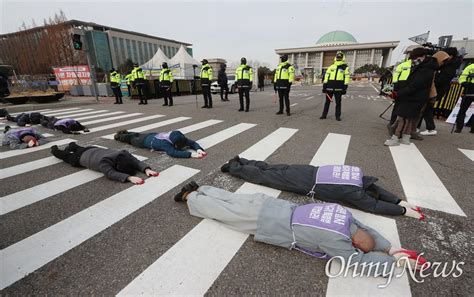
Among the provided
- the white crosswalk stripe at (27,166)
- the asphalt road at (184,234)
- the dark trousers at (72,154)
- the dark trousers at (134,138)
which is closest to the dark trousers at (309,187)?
the asphalt road at (184,234)

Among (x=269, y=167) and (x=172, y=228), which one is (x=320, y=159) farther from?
(x=172, y=228)

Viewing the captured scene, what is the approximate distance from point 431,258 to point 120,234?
2.83m

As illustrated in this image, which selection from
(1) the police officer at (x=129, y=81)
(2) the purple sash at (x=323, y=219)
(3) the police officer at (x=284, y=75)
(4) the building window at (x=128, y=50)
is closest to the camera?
(2) the purple sash at (x=323, y=219)

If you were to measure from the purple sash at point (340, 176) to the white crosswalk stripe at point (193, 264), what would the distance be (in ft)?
3.80

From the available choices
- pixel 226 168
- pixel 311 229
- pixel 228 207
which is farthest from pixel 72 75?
pixel 311 229

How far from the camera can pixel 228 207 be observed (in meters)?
2.28

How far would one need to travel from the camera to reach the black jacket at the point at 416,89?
4.31m

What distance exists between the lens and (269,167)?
3.22 m

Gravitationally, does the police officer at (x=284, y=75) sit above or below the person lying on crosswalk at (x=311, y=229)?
above

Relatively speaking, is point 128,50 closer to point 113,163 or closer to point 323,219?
point 113,163

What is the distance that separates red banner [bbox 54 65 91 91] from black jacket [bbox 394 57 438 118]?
21278mm

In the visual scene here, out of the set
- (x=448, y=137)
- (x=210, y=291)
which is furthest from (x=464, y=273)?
(x=448, y=137)

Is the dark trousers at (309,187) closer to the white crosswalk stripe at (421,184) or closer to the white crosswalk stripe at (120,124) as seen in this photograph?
the white crosswalk stripe at (421,184)

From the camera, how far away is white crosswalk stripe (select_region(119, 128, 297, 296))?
5.34ft
